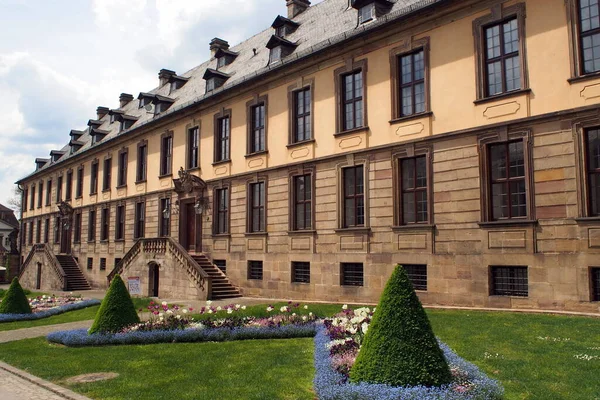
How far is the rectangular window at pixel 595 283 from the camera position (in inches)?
597

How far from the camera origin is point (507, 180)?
1717 cm

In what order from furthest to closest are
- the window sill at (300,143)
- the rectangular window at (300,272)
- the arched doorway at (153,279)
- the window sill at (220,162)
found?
the arched doorway at (153,279)
the window sill at (220,162)
the window sill at (300,143)
the rectangular window at (300,272)

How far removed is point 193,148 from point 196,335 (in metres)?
19.7

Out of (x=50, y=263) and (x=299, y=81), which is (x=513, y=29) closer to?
(x=299, y=81)

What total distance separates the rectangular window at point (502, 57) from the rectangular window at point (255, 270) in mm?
13494

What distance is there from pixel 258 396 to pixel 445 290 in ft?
38.6

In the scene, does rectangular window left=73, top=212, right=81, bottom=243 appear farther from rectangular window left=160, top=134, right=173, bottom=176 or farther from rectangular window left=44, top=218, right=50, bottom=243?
rectangular window left=160, top=134, right=173, bottom=176

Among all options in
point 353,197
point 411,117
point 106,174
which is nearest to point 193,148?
point 106,174

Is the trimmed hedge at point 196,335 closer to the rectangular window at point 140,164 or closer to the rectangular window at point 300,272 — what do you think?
the rectangular window at point 300,272

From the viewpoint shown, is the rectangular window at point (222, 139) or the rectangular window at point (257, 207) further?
the rectangular window at point (222, 139)

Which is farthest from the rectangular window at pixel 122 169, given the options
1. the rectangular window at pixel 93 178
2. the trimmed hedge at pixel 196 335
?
the trimmed hedge at pixel 196 335

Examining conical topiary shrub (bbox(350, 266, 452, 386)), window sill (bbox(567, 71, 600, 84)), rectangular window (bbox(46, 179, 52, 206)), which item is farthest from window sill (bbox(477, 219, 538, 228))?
rectangular window (bbox(46, 179, 52, 206))

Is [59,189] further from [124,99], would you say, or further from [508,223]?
[508,223]

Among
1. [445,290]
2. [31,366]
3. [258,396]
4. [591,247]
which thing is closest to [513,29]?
[591,247]
